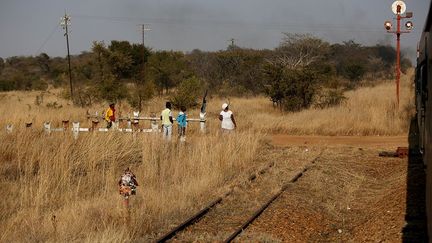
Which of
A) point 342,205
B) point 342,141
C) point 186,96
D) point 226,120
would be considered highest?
point 186,96

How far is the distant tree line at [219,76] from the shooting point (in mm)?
30281

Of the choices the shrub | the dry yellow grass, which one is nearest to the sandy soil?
the dry yellow grass

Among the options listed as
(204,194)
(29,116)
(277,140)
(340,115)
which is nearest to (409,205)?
(204,194)

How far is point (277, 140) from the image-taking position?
71.7 ft

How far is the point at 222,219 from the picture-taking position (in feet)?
31.2

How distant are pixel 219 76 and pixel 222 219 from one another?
44.5m

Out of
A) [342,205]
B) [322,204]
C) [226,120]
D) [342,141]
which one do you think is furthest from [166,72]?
[322,204]

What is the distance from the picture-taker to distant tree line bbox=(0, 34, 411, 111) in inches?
1192

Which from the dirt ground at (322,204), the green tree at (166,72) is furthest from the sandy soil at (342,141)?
the green tree at (166,72)

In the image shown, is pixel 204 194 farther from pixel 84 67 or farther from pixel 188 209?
pixel 84 67

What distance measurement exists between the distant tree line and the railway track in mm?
18615

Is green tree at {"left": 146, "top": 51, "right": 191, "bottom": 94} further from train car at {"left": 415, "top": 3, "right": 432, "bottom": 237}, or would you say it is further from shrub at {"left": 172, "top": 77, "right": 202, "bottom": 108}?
train car at {"left": 415, "top": 3, "right": 432, "bottom": 237}

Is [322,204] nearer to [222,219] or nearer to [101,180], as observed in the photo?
[222,219]

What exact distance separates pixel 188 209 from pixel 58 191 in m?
2.88
